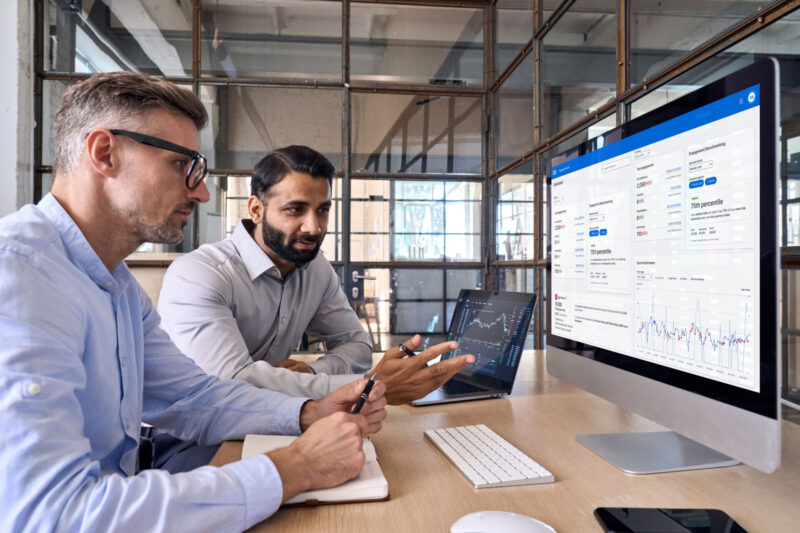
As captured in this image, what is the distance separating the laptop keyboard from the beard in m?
0.66

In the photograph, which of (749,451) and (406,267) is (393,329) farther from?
(749,451)

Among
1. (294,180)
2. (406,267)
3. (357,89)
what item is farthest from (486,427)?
(357,89)

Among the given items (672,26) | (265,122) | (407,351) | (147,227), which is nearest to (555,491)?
(407,351)

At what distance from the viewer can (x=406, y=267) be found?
152 inches

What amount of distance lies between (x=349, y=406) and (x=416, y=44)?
348 centimetres

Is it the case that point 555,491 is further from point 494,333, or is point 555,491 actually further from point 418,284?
point 418,284

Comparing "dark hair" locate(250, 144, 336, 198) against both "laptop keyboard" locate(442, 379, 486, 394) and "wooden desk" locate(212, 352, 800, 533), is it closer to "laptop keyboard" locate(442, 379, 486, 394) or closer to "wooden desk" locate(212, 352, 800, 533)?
"laptop keyboard" locate(442, 379, 486, 394)

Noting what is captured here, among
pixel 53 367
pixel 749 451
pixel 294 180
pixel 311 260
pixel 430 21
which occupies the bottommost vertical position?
pixel 749 451

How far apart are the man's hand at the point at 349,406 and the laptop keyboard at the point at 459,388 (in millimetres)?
334

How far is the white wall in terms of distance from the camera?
3412mm

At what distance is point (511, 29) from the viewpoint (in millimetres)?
3469

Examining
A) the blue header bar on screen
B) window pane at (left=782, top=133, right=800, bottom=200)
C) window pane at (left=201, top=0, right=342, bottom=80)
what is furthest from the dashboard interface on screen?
window pane at (left=201, top=0, right=342, bottom=80)

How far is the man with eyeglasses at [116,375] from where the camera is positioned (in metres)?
0.57

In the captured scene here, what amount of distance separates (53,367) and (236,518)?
278 millimetres
